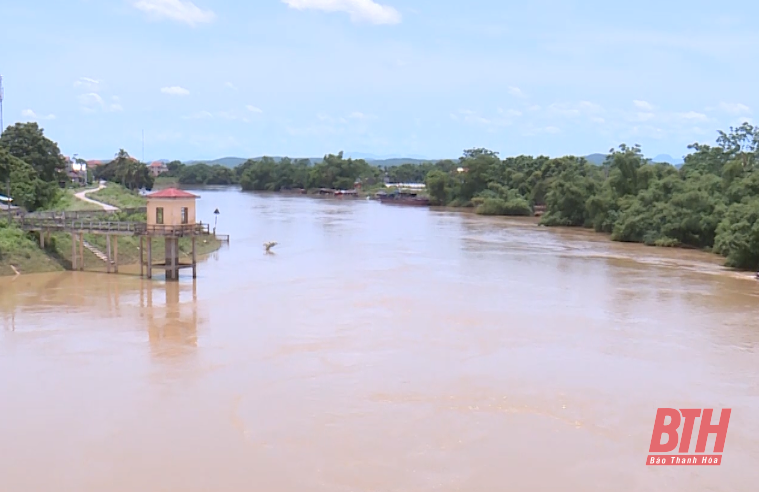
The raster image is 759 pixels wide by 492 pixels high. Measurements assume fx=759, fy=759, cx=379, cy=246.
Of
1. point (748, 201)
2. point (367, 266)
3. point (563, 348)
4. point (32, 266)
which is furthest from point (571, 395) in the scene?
point (748, 201)

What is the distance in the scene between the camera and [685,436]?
47.7 ft

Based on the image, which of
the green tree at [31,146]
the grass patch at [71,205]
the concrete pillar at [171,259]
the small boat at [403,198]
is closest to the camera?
the concrete pillar at [171,259]

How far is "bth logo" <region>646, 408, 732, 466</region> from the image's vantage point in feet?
43.2

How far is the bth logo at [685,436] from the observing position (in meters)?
13.2

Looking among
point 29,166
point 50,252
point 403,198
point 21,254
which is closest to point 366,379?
point 21,254

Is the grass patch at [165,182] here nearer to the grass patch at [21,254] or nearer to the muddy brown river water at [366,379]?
the grass patch at [21,254]

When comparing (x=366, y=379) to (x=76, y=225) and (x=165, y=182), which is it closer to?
(x=76, y=225)

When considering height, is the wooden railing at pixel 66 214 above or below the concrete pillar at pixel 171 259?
above

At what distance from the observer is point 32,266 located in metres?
30.3

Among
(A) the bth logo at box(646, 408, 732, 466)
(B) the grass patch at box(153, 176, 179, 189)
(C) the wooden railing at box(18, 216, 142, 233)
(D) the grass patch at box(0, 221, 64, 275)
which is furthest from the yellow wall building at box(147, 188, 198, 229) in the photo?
(B) the grass patch at box(153, 176, 179, 189)

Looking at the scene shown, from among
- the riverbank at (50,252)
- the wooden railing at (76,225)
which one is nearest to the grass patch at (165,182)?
the riverbank at (50,252)

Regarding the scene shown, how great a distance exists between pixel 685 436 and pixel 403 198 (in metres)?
82.8

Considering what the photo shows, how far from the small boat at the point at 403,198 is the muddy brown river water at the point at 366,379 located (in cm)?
6062

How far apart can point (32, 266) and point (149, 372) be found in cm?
1548
